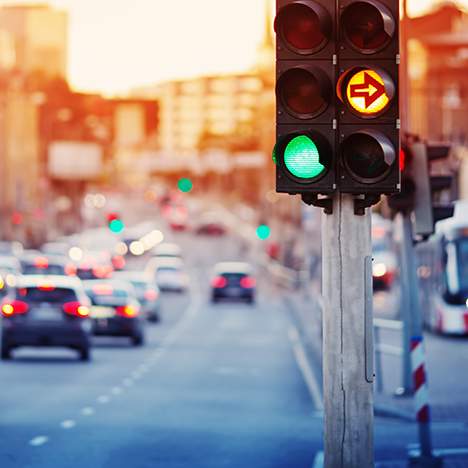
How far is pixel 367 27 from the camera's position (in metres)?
9.23

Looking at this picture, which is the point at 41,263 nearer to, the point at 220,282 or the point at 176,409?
the point at 220,282

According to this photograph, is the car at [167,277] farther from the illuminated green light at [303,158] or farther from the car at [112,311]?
the illuminated green light at [303,158]

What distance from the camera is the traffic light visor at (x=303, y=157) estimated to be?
921 cm

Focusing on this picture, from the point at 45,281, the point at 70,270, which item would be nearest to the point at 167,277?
the point at 70,270

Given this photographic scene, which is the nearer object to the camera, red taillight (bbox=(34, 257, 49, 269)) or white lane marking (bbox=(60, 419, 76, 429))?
white lane marking (bbox=(60, 419, 76, 429))

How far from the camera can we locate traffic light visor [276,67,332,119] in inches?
360

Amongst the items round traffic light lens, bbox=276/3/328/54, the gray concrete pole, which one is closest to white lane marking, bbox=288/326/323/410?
the gray concrete pole

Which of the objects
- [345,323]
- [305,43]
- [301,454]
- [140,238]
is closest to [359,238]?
[345,323]

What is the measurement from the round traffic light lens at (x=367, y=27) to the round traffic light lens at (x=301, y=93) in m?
0.31

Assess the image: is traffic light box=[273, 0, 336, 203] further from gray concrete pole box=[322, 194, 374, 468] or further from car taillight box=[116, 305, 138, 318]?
car taillight box=[116, 305, 138, 318]

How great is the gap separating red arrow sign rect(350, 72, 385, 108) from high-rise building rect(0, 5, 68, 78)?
17056 centimetres

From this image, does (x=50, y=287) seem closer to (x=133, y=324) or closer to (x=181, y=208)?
(x=133, y=324)

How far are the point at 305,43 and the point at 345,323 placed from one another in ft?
5.19

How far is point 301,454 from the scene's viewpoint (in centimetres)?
1616
